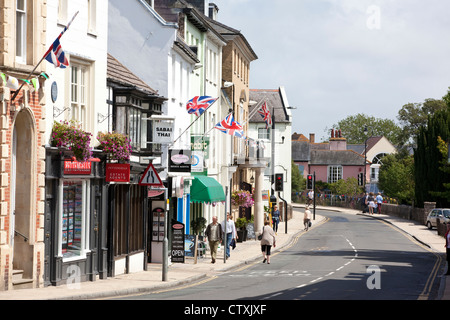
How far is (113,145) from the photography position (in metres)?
25.6

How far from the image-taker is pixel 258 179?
2060 inches

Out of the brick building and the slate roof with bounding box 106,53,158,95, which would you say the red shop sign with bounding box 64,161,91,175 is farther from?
the slate roof with bounding box 106,53,158,95

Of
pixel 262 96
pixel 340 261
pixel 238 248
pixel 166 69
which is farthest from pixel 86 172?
pixel 262 96

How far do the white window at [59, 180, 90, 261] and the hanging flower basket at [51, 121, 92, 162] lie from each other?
38.6 inches

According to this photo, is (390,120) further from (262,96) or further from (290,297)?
(290,297)

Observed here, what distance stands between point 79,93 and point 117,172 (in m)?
2.55

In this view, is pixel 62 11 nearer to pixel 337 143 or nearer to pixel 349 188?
pixel 349 188

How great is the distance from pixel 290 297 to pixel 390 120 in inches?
5637

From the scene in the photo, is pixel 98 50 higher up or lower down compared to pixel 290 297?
higher up

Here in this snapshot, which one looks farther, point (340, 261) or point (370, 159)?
point (370, 159)

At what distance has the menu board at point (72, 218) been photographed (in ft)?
79.0

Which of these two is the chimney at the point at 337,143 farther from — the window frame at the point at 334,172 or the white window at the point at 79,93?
the white window at the point at 79,93

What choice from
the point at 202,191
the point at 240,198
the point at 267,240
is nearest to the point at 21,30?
the point at 267,240

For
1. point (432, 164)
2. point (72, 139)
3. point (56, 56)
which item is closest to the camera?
point (56, 56)
